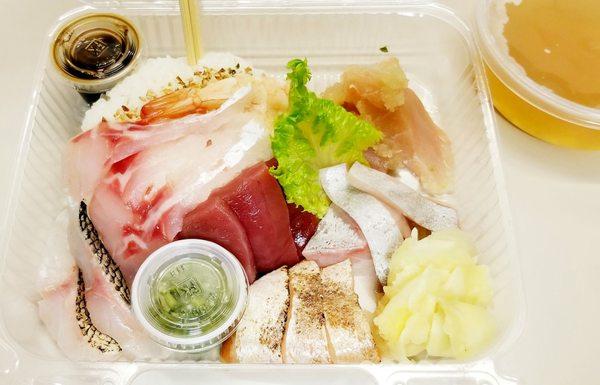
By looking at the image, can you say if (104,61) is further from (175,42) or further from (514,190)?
(514,190)

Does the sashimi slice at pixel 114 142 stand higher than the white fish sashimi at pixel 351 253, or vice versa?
the sashimi slice at pixel 114 142

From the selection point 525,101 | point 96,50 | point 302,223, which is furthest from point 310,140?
point 96,50

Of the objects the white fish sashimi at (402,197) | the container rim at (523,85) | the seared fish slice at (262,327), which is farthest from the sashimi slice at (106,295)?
the container rim at (523,85)

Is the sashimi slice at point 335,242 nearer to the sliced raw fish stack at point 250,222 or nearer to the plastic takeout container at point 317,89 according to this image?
the sliced raw fish stack at point 250,222

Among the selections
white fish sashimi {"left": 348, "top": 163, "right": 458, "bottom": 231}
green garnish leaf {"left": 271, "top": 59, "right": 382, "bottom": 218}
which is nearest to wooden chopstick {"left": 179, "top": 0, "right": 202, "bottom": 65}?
green garnish leaf {"left": 271, "top": 59, "right": 382, "bottom": 218}

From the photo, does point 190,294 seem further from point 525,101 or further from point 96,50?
point 525,101

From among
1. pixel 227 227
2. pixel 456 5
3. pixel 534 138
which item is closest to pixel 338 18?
pixel 456 5
